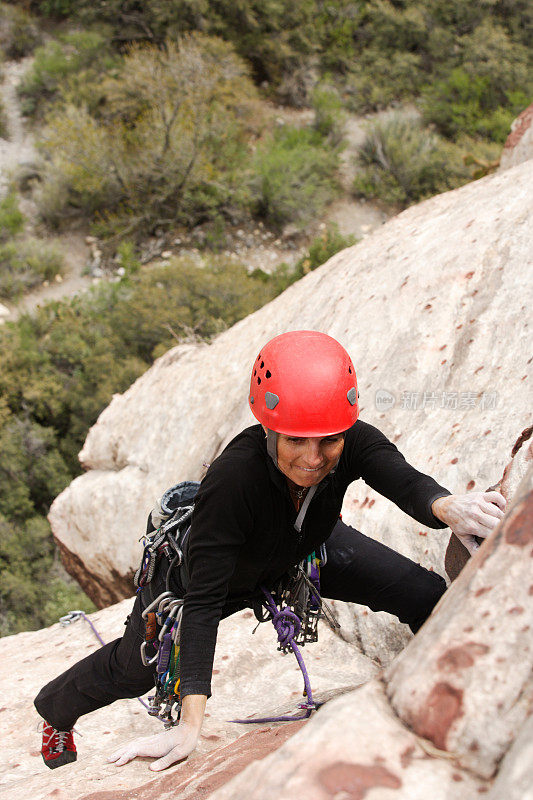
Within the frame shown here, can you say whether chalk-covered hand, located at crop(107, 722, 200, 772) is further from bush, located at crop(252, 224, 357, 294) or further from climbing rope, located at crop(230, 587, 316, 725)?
bush, located at crop(252, 224, 357, 294)

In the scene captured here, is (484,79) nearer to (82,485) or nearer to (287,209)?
(287,209)

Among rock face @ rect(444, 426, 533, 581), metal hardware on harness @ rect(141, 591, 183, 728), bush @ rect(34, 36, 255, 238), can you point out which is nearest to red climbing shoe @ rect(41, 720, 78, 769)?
metal hardware on harness @ rect(141, 591, 183, 728)

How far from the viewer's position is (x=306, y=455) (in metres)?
2.03

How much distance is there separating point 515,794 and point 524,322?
8.50 feet

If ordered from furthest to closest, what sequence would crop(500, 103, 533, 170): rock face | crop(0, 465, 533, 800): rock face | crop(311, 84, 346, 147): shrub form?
crop(311, 84, 346, 147): shrub → crop(500, 103, 533, 170): rock face → crop(0, 465, 533, 800): rock face

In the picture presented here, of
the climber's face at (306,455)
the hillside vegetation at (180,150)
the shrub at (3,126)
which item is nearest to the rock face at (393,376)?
the climber's face at (306,455)

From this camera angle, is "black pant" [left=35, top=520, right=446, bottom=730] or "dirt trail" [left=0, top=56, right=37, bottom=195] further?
"dirt trail" [left=0, top=56, right=37, bottom=195]

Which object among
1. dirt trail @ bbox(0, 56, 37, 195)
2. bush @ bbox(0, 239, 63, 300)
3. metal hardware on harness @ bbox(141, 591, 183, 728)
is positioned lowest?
bush @ bbox(0, 239, 63, 300)

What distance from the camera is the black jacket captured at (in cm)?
201

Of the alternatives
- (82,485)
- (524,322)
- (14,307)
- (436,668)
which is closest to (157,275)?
(14,307)

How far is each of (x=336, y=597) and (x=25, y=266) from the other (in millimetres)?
13204

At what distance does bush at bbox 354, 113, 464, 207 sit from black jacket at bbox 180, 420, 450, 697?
13.9 meters

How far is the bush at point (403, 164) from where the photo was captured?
15.5 metres

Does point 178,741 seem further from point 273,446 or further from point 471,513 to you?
point 471,513
